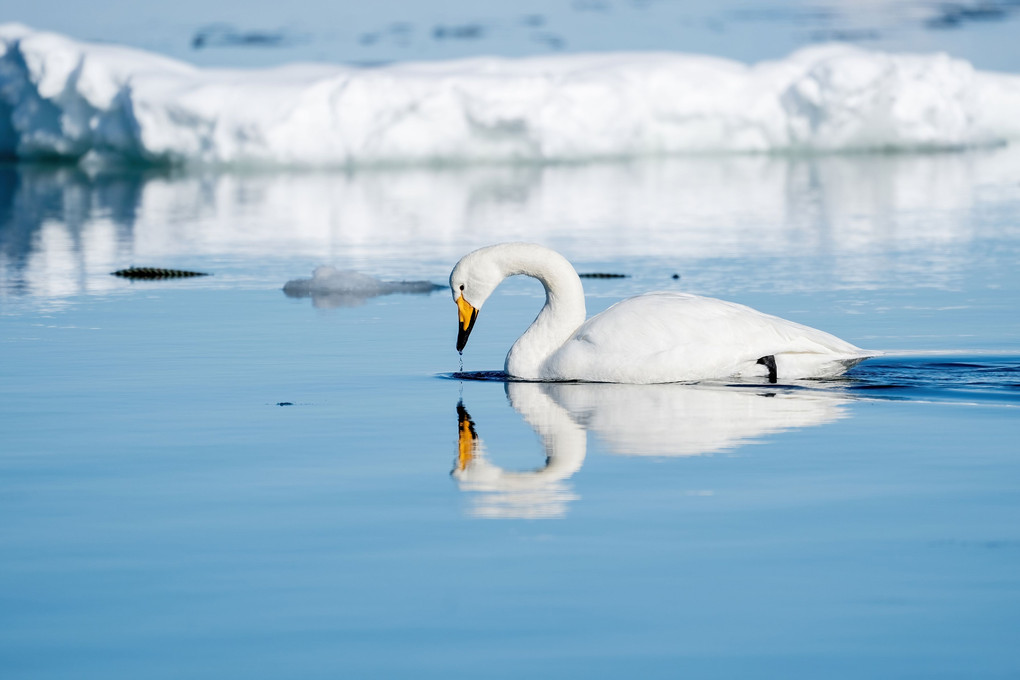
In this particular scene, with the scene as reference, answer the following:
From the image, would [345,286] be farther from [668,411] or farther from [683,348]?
[668,411]

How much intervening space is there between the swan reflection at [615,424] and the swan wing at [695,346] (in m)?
0.10

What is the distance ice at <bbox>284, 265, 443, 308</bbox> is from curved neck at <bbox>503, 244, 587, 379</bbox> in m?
4.56

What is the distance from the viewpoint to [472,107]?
48.3 metres

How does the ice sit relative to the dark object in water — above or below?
below

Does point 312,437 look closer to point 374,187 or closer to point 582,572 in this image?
point 582,572

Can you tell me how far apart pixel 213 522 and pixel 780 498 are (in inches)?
78.2

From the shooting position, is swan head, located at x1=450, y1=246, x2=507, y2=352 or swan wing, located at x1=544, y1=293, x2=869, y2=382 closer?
swan wing, located at x1=544, y1=293, x2=869, y2=382

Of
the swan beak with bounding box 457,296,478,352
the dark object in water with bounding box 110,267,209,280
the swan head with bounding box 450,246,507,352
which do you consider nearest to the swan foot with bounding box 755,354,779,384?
the swan head with bounding box 450,246,507,352

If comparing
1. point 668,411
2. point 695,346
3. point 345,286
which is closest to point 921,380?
point 695,346

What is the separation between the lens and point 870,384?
830 cm

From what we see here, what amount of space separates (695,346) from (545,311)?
1.04 metres

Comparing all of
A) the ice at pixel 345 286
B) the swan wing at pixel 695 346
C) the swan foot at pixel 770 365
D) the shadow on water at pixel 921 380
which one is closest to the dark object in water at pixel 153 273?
the ice at pixel 345 286

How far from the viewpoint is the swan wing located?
8383mm

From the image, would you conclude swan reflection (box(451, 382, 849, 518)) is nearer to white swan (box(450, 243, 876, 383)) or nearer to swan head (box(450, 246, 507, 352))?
white swan (box(450, 243, 876, 383))
